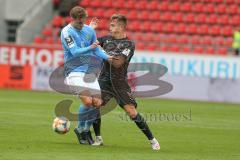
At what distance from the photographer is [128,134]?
45.0 ft

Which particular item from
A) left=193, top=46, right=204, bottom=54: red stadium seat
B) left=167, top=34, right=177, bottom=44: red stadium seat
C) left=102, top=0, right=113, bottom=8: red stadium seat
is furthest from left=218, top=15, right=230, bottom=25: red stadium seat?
left=102, top=0, right=113, bottom=8: red stadium seat

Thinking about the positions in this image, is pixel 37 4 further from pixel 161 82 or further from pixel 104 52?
pixel 104 52

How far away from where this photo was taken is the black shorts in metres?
11.3

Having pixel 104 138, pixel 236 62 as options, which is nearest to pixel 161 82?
pixel 236 62

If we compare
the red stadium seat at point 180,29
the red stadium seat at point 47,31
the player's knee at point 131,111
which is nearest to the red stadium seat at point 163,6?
the red stadium seat at point 180,29

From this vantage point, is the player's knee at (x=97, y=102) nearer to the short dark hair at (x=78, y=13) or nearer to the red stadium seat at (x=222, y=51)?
the short dark hair at (x=78, y=13)

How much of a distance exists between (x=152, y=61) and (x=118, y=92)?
1527 cm

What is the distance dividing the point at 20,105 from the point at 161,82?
265 inches

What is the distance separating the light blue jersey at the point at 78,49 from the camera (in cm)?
1137

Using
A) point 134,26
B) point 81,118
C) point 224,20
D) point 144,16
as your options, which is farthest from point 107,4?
point 81,118

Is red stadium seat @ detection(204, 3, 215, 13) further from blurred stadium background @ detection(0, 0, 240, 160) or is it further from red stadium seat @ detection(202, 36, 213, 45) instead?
red stadium seat @ detection(202, 36, 213, 45)

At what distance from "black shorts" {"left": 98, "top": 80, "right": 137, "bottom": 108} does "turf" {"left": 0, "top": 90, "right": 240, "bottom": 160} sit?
74cm

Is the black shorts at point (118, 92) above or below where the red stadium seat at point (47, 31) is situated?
above

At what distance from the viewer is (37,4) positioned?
104ft
